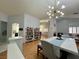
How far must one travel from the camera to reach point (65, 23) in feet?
38.5

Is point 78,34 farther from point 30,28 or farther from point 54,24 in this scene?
point 30,28

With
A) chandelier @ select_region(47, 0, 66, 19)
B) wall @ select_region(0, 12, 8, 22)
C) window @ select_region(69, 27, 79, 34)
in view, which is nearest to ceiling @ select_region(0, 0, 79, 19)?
chandelier @ select_region(47, 0, 66, 19)

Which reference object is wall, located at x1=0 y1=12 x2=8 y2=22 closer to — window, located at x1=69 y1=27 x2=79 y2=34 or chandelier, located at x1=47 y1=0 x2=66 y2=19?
chandelier, located at x1=47 y1=0 x2=66 y2=19

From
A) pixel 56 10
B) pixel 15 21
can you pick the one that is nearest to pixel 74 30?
pixel 56 10

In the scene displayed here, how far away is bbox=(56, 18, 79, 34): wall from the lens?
37.1ft

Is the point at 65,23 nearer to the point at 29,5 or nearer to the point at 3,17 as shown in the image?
the point at 29,5

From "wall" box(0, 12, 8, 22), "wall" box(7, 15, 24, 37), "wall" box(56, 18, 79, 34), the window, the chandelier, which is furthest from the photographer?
the window

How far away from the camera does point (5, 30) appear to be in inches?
403

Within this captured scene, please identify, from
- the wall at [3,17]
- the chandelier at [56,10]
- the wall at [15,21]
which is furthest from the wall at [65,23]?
the wall at [3,17]

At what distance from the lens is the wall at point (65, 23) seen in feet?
37.1

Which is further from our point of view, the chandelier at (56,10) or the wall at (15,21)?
the wall at (15,21)

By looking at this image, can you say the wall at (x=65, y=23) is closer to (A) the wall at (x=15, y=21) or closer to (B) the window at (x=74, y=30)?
(B) the window at (x=74, y=30)

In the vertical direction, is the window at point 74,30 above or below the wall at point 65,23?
below

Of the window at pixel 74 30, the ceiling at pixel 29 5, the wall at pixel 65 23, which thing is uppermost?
the ceiling at pixel 29 5
